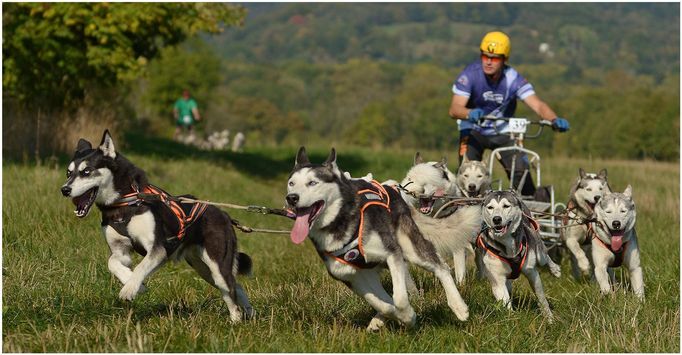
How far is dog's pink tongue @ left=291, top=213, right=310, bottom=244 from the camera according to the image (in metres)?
4.84

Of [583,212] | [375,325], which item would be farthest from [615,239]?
[375,325]

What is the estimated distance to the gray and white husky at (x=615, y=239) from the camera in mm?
7062

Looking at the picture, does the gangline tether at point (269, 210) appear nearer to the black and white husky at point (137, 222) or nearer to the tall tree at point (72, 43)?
the black and white husky at point (137, 222)

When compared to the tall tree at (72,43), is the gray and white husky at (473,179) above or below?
below

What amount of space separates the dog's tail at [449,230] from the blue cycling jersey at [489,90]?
3.09 meters

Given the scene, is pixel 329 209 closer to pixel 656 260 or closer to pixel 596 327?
pixel 596 327

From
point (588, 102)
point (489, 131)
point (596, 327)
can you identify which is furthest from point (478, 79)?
point (588, 102)

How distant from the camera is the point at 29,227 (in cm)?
810

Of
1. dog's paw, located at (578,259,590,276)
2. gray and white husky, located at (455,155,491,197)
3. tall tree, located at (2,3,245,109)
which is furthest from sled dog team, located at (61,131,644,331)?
tall tree, located at (2,3,245,109)

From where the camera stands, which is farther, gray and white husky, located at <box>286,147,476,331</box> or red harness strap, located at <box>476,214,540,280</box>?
red harness strap, located at <box>476,214,540,280</box>

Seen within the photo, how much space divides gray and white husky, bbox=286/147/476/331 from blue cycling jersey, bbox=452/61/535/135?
11.4ft

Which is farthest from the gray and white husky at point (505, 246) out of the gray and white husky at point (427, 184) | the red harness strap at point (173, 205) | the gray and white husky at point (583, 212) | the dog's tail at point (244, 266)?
the red harness strap at point (173, 205)

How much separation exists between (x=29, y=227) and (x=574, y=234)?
4943 millimetres

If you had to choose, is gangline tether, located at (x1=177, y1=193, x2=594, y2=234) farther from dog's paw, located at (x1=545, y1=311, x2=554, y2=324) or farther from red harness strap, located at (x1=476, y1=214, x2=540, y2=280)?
dog's paw, located at (x1=545, y1=311, x2=554, y2=324)
